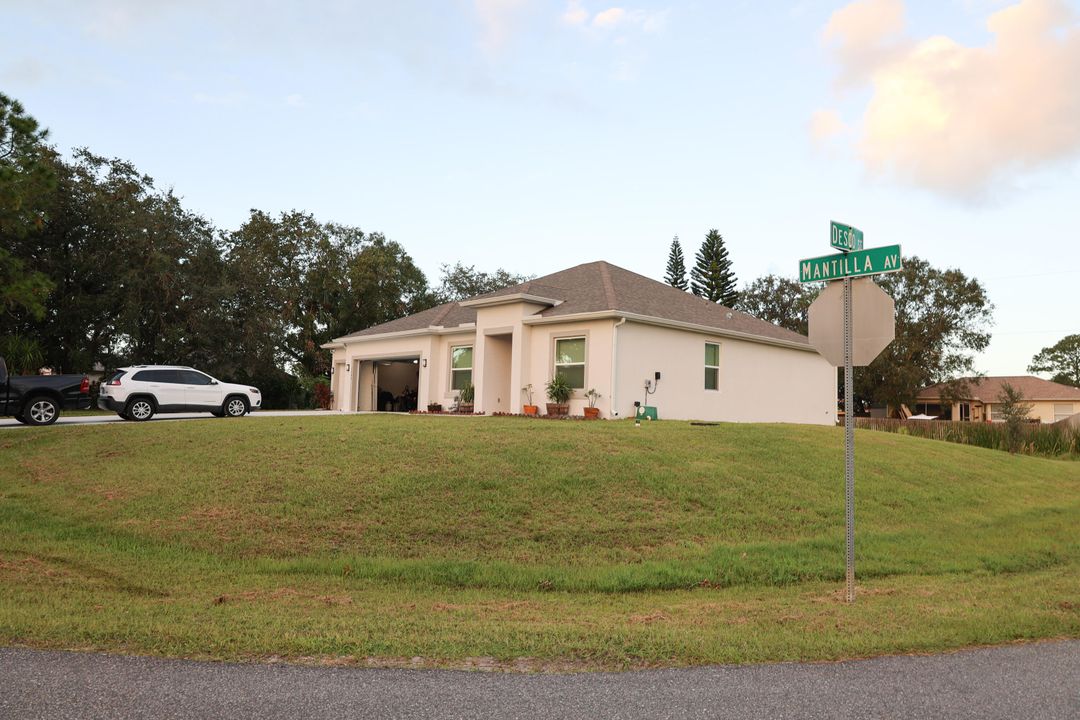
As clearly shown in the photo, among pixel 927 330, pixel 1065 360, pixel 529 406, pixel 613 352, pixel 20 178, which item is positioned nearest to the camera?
pixel 20 178

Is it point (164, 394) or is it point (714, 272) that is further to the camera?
point (714, 272)

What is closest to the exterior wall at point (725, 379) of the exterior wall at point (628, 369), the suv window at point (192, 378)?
the exterior wall at point (628, 369)

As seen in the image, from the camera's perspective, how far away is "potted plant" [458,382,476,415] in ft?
74.0

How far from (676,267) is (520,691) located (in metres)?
57.5

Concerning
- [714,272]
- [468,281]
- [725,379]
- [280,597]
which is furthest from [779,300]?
[280,597]

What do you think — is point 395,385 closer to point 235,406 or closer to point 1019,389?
point 235,406

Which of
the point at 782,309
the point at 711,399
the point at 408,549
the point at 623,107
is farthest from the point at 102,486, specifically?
the point at 782,309

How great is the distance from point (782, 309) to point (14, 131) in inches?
1963

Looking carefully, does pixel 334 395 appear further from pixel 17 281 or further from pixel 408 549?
pixel 408 549

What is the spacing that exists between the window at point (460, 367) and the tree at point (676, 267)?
38179mm

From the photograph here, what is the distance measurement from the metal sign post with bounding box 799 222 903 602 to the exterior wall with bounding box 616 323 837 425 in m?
12.8

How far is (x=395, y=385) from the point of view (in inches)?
1187

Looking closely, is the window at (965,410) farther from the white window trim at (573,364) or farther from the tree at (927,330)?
the white window trim at (573,364)

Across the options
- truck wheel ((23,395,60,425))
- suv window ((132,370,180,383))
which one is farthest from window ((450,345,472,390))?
truck wheel ((23,395,60,425))
